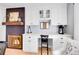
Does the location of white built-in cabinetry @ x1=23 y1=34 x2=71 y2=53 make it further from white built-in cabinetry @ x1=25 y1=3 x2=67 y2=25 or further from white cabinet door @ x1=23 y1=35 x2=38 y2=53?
white built-in cabinetry @ x1=25 y1=3 x2=67 y2=25

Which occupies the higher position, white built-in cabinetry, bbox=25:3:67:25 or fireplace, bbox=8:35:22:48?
white built-in cabinetry, bbox=25:3:67:25

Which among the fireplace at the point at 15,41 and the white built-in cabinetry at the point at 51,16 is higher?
the white built-in cabinetry at the point at 51,16

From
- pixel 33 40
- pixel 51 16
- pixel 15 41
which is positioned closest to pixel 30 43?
pixel 33 40

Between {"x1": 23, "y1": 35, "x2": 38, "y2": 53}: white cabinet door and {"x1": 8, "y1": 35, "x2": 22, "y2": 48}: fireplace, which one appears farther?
{"x1": 23, "y1": 35, "x2": 38, "y2": 53}: white cabinet door

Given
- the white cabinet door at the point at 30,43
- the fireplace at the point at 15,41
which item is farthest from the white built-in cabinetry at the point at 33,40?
the fireplace at the point at 15,41

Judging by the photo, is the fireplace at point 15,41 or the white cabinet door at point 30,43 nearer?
the fireplace at point 15,41

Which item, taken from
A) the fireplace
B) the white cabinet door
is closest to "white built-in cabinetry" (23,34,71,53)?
the white cabinet door

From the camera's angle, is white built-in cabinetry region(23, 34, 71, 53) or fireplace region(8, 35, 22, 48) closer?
fireplace region(8, 35, 22, 48)

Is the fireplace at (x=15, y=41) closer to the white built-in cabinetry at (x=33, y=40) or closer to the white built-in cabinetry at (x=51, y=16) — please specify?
the white built-in cabinetry at (x=33, y=40)

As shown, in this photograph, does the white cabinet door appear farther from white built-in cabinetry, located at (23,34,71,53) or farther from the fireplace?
the fireplace

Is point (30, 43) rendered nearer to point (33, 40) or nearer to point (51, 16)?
point (33, 40)

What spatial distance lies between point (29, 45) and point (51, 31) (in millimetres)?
445
